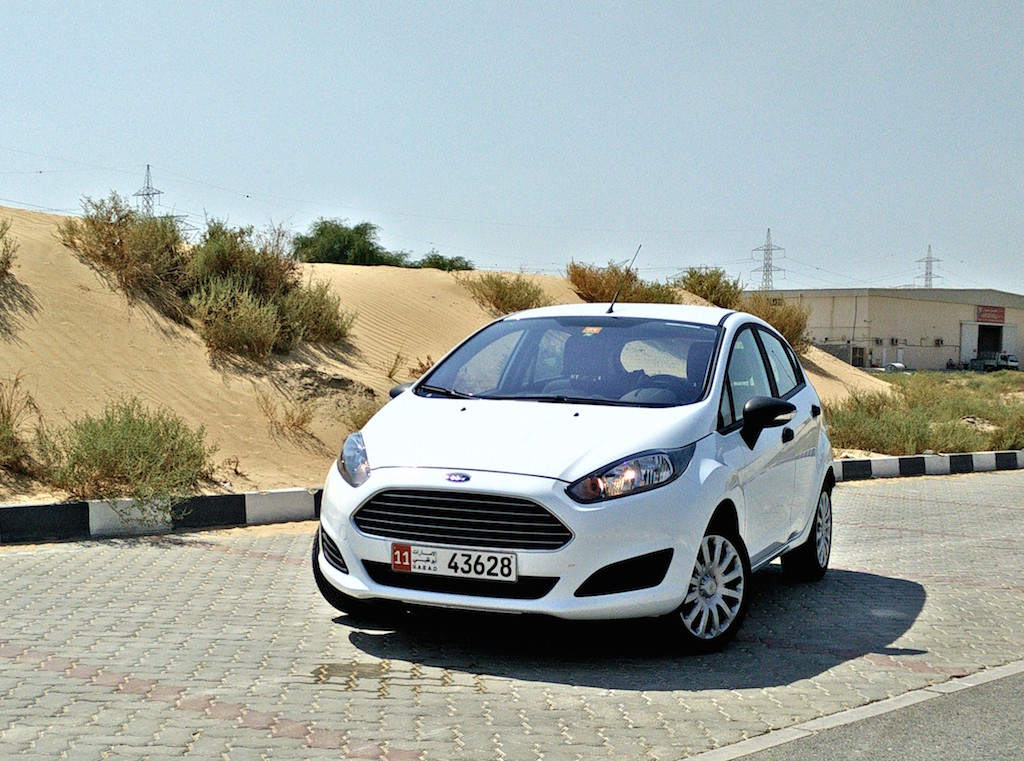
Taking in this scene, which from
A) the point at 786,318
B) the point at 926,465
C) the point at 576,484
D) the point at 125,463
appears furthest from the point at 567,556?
the point at 786,318

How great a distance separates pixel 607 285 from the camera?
3300 cm

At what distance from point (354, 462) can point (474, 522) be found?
852 mm

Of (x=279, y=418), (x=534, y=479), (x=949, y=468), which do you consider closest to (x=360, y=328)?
(x=279, y=418)

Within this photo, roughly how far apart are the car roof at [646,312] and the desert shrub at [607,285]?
23.8m

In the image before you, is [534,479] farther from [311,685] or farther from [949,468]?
[949,468]

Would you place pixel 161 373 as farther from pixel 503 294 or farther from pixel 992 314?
pixel 992 314

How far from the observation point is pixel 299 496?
11.6 m

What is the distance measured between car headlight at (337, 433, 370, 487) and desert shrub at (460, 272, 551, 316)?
22875 mm

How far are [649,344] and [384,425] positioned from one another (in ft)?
5.96

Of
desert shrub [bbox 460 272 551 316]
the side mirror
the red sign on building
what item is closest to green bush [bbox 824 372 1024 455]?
desert shrub [bbox 460 272 551 316]

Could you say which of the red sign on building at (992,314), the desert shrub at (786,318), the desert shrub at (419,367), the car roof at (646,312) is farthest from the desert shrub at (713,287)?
the red sign on building at (992,314)

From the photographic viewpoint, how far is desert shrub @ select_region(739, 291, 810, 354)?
35938 mm

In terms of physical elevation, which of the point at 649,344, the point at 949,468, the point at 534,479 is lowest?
the point at 949,468

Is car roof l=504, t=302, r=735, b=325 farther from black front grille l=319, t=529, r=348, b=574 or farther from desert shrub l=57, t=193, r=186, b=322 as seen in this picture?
desert shrub l=57, t=193, r=186, b=322
